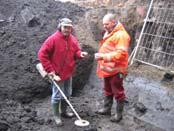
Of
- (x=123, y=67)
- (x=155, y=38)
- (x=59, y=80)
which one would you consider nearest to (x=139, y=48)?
(x=155, y=38)

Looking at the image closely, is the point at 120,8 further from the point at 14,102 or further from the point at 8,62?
the point at 14,102

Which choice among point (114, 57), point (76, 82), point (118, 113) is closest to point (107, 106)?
point (118, 113)

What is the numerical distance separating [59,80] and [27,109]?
1365 millimetres

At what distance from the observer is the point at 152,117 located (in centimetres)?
665

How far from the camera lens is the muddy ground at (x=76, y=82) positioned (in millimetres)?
6473

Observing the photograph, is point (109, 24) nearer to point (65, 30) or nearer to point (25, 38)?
point (65, 30)

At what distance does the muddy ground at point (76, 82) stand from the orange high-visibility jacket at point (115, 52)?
1.02 m

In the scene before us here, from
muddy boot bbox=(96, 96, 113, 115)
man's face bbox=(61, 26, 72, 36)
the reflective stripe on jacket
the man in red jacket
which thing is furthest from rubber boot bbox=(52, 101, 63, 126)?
man's face bbox=(61, 26, 72, 36)

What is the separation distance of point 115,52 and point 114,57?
9 cm

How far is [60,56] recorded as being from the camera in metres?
6.05

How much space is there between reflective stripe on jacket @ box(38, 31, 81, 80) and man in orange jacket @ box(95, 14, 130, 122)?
1.54 ft

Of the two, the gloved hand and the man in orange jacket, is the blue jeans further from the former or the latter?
the man in orange jacket

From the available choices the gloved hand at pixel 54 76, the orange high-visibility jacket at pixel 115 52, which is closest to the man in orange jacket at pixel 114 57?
the orange high-visibility jacket at pixel 115 52

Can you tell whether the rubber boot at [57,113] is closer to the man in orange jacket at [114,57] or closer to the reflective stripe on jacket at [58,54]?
the reflective stripe on jacket at [58,54]
